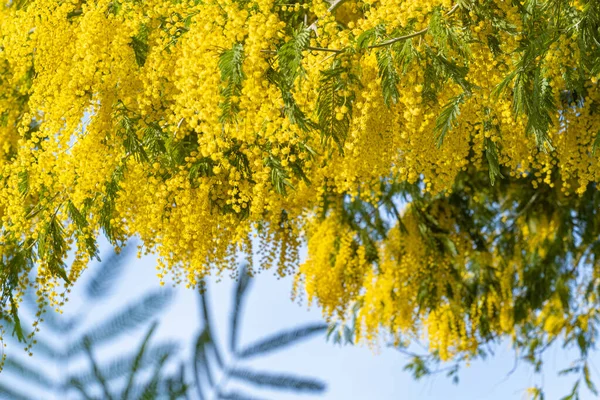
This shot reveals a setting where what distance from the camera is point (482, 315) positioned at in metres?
8.70

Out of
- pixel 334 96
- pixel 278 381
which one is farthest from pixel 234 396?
pixel 334 96

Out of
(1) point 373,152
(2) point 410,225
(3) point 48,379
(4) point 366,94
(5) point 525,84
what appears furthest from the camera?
(2) point 410,225

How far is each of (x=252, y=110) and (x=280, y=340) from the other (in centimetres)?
291

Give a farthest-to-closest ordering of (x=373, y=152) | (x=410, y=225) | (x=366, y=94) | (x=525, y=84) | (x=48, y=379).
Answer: (x=410, y=225) < (x=373, y=152) < (x=366, y=94) < (x=525, y=84) < (x=48, y=379)

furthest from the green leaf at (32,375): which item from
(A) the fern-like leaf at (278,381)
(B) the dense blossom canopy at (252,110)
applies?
(B) the dense blossom canopy at (252,110)

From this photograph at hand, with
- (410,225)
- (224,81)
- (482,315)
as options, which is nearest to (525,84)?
(224,81)

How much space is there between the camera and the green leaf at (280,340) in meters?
1.63

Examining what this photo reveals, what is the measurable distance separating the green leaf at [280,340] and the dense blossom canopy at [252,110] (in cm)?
207

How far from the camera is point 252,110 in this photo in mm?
4477

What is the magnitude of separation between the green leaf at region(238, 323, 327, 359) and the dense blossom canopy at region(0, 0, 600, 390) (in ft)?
6.80

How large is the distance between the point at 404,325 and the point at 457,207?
1323mm

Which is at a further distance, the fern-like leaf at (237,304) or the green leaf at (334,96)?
the green leaf at (334,96)

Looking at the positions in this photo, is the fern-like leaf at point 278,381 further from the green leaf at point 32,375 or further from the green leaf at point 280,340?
the green leaf at point 32,375

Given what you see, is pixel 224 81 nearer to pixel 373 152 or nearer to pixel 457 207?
pixel 373 152
